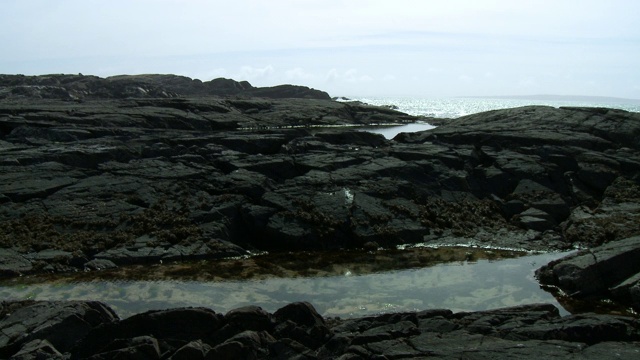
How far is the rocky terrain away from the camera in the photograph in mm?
12102

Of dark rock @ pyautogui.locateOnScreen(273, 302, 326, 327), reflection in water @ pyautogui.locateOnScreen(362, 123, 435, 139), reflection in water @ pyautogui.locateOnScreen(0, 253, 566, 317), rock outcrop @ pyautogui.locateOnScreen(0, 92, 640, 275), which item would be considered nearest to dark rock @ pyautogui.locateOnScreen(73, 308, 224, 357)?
dark rock @ pyautogui.locateOnScreen(273, 302, 326, 327)

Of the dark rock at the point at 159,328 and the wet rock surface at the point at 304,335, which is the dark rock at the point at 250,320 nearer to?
the wet rock surface at the point at 304,335

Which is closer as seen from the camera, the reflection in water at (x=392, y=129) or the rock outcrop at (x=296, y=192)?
the rock outcrop at (x=296, y=192)

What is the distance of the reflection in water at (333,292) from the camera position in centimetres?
1630

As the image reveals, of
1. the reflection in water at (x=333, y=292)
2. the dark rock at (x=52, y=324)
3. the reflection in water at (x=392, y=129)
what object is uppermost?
the reflection in water at (x=392, y=129)

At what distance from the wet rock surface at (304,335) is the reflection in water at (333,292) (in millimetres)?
3401

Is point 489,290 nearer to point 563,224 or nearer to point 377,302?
point 377,302

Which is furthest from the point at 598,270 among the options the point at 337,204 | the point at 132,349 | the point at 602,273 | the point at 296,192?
the point at 132,349

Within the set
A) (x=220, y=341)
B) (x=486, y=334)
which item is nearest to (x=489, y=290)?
(x=486, y=334)

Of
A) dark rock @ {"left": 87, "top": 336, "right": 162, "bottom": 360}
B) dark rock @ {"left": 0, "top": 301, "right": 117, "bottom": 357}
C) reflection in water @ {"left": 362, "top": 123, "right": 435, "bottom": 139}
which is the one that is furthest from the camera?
reflection in water @ {"left": 362, "top": 123, "right": 435, "bottom": 139}

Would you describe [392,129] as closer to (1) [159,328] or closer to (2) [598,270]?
(2) [598,270]

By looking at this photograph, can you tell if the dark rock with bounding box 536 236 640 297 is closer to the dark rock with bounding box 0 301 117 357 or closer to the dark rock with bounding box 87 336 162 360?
the dark rock with bounding box 87 336 162 360

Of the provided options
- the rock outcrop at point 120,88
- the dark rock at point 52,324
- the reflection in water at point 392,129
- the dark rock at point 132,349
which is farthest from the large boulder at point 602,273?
the rock outcrop at point 120,88

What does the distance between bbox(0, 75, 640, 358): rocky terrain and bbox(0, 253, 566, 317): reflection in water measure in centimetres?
161
